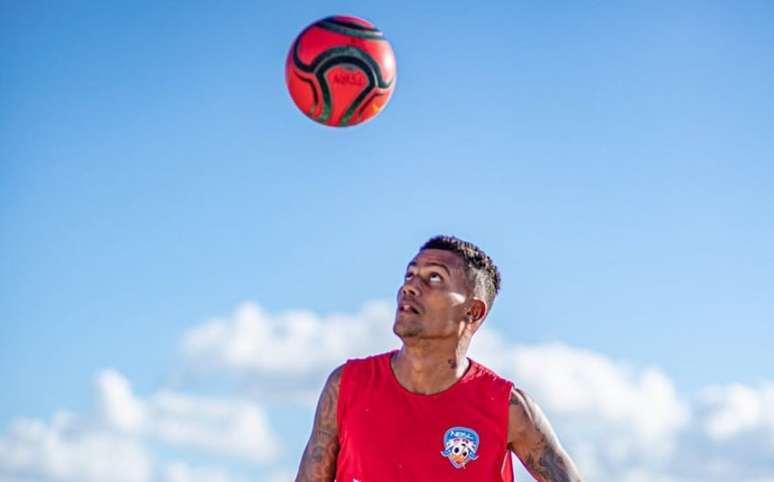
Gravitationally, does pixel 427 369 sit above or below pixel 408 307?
below

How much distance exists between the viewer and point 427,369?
7965mm

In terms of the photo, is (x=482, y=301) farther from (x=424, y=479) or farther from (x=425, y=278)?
(x=424, y=479)

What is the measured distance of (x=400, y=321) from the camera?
7754 millimetres

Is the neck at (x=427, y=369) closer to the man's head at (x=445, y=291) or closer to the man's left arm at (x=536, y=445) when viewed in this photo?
the man's head at (x=445, y=291)

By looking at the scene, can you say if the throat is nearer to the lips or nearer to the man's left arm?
the lips

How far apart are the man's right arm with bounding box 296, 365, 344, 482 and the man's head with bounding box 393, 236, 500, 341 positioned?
0.69 metres

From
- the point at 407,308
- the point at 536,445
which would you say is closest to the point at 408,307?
the point at 407,308

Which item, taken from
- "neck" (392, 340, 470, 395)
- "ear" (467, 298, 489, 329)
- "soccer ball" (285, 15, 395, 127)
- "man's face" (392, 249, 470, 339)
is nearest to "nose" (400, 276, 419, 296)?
"man's face" (392, 249, 470, 339)

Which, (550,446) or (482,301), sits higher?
(482,301)

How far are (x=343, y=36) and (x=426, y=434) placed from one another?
3.46 m

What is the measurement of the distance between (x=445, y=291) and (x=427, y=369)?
0.56 meters

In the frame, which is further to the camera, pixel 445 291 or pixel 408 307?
pixel 445 291

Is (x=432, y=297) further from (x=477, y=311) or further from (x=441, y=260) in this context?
(x=477, y=311)

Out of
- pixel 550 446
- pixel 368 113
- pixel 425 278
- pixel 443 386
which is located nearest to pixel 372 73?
pixel 368 113
